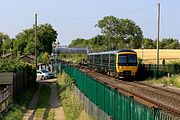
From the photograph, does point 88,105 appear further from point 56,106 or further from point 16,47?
point 16,47

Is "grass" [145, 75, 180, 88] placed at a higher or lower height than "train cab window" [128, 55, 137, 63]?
lower

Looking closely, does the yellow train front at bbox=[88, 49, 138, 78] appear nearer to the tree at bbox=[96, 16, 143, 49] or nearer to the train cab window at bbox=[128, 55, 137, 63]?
the train cab window at bbox=[128, 55, 137, 63]

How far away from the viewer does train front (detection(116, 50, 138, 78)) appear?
140 ft

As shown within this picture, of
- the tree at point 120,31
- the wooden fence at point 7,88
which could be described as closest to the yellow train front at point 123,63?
the wooden fence at point 7,88

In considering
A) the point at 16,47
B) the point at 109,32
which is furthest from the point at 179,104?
the point at 109,32

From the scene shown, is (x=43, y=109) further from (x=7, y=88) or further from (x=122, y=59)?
(x=122, y=59)

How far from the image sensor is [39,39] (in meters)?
134

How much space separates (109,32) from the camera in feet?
550

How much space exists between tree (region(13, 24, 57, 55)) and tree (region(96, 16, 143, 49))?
2382 cm

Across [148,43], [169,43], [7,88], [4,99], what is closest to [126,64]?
[7,88]

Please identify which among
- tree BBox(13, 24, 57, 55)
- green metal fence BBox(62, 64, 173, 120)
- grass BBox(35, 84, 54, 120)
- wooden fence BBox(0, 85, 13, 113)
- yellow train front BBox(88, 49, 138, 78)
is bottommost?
grass BBox(35, 84, 54, 120)

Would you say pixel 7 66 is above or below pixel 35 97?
above

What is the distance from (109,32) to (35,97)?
132386 mm

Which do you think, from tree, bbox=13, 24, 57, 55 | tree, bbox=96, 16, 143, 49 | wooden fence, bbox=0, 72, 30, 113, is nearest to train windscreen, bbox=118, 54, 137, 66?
wooden fence, bbox=0, 72, 30, 113
